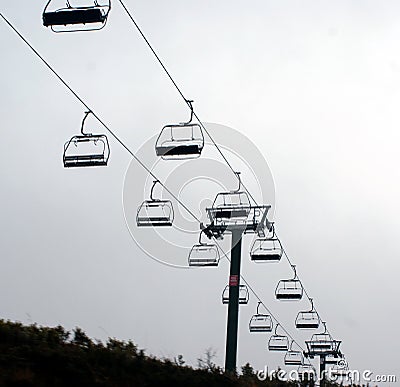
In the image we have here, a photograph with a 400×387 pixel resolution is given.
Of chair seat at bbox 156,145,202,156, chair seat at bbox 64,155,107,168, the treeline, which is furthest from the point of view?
chair seat at bbox 156,145,202,156

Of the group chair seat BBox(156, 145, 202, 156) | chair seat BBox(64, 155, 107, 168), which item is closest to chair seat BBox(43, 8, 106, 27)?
chair seat BBox(64, 155, 107, 168)

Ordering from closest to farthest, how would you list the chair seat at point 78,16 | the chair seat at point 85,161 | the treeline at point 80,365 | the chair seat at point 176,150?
the treeline at point 80,365, the chair seat at point 78,16, the chair seat at point 85,161, the chair seat at point 176,150

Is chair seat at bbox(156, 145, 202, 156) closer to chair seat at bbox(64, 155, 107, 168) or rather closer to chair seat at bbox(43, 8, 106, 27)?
chair seat at bbox(64, 155, 107, 168)

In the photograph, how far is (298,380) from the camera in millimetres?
14805

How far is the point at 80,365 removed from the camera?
Result: 34.8 feet

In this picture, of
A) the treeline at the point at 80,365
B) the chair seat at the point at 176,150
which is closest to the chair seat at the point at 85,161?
the chair seat at the point at 176,150

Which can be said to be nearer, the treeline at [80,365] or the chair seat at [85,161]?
the treeline at [80,365]

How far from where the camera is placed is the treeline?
10.1m

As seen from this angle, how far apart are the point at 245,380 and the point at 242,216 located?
10.1m

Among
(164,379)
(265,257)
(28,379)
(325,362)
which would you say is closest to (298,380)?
(164,379)

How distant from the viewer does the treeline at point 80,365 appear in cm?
1008

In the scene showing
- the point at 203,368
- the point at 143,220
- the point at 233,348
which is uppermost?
the point at 143,220

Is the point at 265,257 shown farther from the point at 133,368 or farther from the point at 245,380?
the point at 133,368

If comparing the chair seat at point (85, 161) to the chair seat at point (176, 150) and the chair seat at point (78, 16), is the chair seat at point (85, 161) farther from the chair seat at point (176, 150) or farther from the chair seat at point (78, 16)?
the chair seat at point (78, 16)
